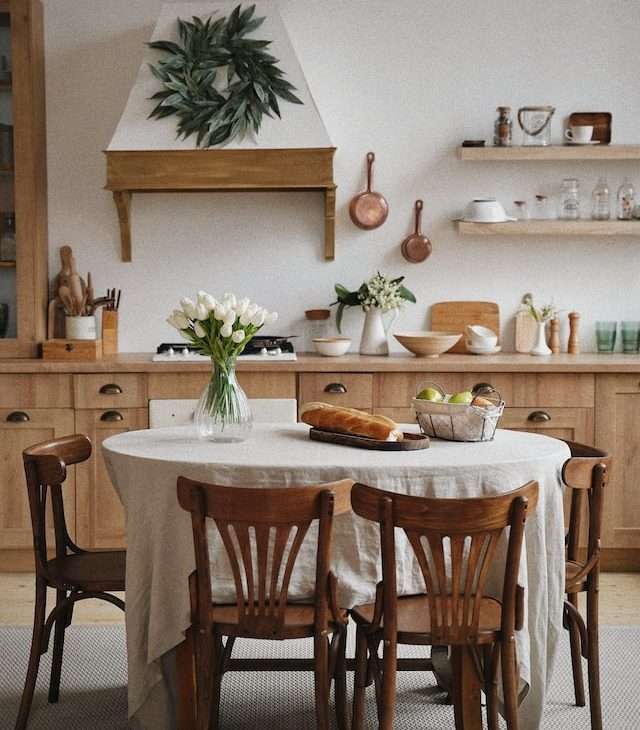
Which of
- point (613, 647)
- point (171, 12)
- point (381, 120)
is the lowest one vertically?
point (613, 647)

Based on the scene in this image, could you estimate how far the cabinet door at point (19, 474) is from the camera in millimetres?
4375

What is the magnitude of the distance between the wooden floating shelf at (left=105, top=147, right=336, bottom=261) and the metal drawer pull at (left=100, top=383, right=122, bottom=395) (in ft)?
2.80

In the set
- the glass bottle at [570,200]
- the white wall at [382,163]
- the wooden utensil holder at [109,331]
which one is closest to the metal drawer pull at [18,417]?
the wooden utensil holder at [109,331]

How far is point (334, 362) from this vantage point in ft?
14.4

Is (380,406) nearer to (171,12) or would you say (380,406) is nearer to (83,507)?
(83,507)

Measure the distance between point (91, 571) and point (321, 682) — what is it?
801 millimetres

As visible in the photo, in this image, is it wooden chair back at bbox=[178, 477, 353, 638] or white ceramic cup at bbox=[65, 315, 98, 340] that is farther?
white ceramic cup at bbox=[65, 315, 98, 340]

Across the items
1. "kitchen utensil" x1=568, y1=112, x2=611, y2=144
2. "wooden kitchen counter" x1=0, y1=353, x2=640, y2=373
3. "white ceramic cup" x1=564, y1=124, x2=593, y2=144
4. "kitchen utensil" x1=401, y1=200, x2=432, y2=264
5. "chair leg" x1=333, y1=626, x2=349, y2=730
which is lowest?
"chair leg" x1=333, y1=626, x2=349, y2=730

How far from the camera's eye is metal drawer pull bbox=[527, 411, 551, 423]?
4336 millimetres

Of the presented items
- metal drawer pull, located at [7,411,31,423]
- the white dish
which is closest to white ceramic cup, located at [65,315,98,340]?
metal drawer pull, located at [7,411,31,423]

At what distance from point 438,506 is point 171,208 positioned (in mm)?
3027

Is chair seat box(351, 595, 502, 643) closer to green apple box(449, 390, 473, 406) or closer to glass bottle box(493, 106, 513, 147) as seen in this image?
green apple box(449, 390, 473, 406)

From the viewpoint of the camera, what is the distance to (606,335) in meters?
4.83

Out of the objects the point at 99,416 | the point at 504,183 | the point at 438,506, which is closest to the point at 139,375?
the point at 99,416
